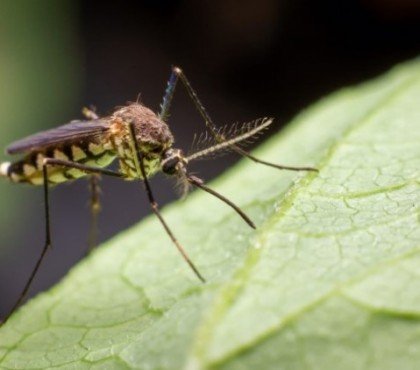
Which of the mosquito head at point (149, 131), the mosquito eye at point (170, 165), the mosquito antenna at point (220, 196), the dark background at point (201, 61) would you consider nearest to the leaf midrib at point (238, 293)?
the mosquito antenna at point (220, 196)

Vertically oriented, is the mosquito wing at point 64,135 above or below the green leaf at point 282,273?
above

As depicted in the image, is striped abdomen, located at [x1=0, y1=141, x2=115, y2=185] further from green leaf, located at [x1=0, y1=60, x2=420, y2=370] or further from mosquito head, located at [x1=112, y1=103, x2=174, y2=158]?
green leaf, located at [x1=0, y1=60, x2=420, y2=370]

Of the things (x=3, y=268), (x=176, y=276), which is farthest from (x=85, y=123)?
(x=3, y=268)

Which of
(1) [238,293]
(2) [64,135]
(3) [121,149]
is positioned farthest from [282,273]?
(2) [64,135]

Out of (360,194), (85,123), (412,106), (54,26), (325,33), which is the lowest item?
(360,194)

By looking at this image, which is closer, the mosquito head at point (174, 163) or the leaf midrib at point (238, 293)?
the leaf midrib at point (238, 293)

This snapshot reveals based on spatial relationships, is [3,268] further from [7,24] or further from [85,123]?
[85,123]

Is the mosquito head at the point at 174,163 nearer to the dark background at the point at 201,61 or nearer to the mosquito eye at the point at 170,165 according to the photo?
the mosquito eye at the point at 170,165

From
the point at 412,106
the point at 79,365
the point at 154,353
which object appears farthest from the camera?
the point at 412,106

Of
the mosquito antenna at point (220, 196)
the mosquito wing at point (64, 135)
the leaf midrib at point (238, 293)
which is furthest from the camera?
the mosquito wing at point (64, 135)
